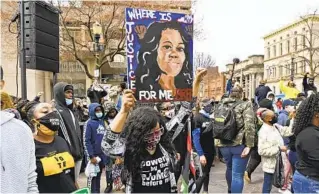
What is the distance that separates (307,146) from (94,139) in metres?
3.41

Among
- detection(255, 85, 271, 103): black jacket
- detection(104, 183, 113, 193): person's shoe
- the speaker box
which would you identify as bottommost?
detection(104, 183, 113, 193): person's shoe

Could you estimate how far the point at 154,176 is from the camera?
2.90 meters

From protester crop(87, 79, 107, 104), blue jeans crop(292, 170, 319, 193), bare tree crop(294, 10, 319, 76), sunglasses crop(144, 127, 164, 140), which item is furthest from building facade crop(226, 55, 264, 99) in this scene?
sunglasses crop(144, 127, 164, 140)

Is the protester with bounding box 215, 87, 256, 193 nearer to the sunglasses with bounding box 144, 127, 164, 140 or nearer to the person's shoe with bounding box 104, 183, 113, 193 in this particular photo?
the person's shoe with bounding box 104, 183, 113, 193

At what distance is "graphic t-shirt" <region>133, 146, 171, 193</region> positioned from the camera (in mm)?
2885

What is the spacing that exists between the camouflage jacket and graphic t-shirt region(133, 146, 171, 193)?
2622 millimetres

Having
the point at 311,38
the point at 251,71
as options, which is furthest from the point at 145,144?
the point at 251,71

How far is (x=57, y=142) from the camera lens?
3.36 meters

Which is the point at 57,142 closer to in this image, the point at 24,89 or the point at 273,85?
the point at 24,89

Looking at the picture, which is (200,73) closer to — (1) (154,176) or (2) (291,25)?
(1) (154,176)

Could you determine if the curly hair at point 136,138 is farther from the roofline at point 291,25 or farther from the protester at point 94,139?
the roofline at point 291,25

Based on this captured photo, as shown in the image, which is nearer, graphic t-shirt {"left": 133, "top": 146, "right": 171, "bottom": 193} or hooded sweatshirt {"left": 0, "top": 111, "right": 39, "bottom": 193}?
hooded sweatshirt {"left": 0, "top": 111, "right": 39, "bottom": 193}

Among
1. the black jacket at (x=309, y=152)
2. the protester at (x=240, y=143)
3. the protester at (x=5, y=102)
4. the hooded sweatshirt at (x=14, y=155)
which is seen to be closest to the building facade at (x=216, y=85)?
the protester at (x=240, y=143)

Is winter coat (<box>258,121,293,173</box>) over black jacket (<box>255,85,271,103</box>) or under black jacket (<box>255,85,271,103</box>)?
under
